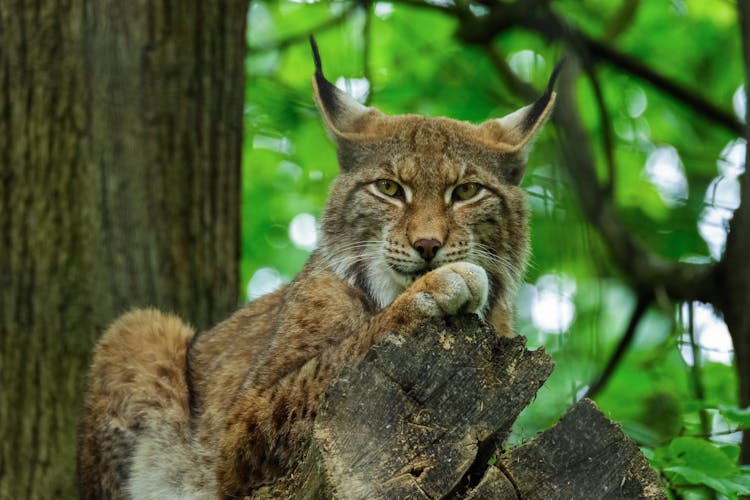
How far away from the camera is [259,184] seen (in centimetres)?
954

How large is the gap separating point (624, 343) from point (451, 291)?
11.5 ft

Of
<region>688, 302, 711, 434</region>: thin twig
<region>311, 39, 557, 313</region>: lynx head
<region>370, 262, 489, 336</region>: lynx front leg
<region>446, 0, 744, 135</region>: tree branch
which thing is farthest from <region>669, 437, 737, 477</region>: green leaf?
<region>446, 0, 744, 135</region>: tree branch

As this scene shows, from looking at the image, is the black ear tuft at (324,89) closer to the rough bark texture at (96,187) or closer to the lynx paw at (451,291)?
the lynx paw at (451,291)

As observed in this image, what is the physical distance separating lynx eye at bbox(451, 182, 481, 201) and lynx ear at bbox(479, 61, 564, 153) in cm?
28

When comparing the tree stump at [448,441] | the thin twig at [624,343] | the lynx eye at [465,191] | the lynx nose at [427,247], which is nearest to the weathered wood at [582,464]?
the tree stump at [448,441]

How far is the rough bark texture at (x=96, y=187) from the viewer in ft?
17.1

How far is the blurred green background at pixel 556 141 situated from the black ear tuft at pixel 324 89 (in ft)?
3.61

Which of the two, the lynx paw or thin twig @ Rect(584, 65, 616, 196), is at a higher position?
the lynx paw

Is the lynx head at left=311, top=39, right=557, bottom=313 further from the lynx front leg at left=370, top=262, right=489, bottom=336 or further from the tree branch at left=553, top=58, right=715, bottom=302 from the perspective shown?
the tree branch at left=553, top=58, right=715, bottom=302

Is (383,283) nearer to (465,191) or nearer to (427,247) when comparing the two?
(427,247)

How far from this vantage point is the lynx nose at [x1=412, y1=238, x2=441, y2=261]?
402cm

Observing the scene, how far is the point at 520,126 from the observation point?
4703 mm

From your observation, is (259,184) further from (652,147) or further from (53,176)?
(53,176)

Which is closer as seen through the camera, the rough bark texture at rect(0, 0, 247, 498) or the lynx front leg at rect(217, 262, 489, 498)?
the lynx front leg at rect(217, 262, 489, 498)
